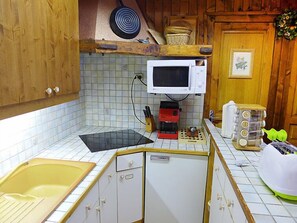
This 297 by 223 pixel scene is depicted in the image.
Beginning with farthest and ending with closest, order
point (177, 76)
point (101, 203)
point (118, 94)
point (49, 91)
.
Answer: point (118, 94), point (177, 76), point (101, 203), point (49, 91)

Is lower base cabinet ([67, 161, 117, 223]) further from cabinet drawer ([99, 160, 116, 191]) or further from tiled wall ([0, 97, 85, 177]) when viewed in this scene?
tiled wall ([0, 97, 85, 177])

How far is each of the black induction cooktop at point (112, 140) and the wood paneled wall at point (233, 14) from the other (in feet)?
3.46

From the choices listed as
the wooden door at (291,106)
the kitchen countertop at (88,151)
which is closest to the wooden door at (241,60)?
the wooden door at (291,106)

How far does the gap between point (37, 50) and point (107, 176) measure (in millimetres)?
956

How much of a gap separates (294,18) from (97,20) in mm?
1894

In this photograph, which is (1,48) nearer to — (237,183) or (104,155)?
(104,155)

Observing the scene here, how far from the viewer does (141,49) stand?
1.93 metres

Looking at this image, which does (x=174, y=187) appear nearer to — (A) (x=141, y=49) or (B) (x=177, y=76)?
(B) (x=177, y=76)

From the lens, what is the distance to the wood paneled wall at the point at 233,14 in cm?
226

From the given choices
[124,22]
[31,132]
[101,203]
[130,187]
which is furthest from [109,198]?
[124,22]

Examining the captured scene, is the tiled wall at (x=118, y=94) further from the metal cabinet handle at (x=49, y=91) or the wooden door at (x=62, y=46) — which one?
the metal cabinet handle at (x=49, y=91)

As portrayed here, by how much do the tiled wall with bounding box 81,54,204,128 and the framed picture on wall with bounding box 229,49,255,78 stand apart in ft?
1.50

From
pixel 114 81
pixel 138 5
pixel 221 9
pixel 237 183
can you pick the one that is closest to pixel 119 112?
pixel 114 81

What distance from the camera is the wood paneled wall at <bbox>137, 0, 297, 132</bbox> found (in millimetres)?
2264
